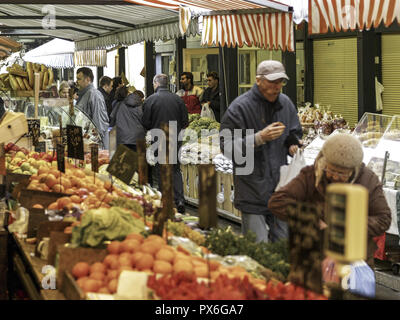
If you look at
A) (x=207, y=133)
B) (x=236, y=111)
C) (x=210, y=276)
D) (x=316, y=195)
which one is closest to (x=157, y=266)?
(x=210, y=276)

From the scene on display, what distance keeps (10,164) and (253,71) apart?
8.44 m

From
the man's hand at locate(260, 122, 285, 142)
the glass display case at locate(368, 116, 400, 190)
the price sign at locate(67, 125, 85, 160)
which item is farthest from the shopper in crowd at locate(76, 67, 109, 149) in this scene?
the man's hand at locate(260, 122, 285, 142)

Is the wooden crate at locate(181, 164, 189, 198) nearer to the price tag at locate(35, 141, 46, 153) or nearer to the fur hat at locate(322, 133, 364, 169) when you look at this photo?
the price tag at locate(35, 141, 46, 153)

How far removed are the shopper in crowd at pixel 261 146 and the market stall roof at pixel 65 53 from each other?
1187 cm

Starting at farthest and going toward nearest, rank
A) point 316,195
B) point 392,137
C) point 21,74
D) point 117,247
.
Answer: point 21,74 < point 392,137 < point 316,195 < point 117,247

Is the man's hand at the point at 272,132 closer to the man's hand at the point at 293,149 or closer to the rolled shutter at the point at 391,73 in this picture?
the man's hand at the point at 293,149

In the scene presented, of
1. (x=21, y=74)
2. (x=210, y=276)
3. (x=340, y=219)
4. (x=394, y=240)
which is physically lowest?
(x=394, y=240)

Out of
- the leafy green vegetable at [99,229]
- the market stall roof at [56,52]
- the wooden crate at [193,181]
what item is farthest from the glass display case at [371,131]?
the market stall roof at [56,52]

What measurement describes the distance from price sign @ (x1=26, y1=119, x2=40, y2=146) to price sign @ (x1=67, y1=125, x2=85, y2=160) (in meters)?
1.43

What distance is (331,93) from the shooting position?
1235 cm

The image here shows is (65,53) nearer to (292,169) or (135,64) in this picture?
(135,64)

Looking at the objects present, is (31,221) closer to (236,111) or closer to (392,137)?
(236,111)

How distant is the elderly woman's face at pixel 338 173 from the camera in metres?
3.58

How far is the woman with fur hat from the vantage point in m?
3.52
